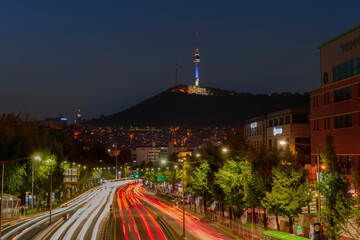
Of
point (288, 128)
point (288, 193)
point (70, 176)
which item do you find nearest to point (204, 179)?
point (288, 193)

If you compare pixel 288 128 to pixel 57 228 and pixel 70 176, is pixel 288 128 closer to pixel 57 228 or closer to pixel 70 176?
pixel 70 176

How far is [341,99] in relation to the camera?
61.7m

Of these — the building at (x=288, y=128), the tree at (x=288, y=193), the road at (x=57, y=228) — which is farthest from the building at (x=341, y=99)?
the road at (x=57, y=228)

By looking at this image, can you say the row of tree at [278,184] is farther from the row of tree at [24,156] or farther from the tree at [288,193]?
the row of tree at [24,156]

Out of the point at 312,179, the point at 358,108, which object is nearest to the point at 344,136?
the point at 358,108

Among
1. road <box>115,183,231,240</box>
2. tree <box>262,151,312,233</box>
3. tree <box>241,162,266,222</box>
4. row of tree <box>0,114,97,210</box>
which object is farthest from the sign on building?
tree <box>262,151,312,233</box>

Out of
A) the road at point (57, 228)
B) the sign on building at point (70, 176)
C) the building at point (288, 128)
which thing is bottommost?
the road at point (57, 228)

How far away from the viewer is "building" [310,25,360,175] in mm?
57969

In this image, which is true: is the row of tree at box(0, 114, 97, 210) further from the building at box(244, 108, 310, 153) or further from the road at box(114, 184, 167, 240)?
the building at box(244, 108, 310, 153)

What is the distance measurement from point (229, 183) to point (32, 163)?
135 ft

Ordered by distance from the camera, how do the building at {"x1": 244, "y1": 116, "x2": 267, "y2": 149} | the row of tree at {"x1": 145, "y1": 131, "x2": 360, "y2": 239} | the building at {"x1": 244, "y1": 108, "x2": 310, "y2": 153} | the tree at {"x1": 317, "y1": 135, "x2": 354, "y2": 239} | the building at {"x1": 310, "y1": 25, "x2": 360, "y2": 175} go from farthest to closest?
1. the building at {"x1": 244, "y1": 116, "x2": 267, "y2": 149}
2. the building at {"x1": 244, "y1": 108, "x2": 310, "y2": 153}
3. the building at {"x1": 310, "y1": 25, "x2": 360, "y2": 175}
4. the row of tree at {"x1": 145, "y1": 131, "x2": 360, "y2": 239}
5. the tree at {"x1": 317, "y1": 135, "x2": 354, "y2": 239}

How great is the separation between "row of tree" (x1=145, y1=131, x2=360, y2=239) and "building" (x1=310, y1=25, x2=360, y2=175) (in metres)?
14.8

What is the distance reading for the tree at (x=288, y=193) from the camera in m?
38.8

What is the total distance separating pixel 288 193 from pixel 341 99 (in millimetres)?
27931
